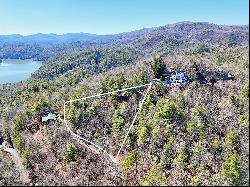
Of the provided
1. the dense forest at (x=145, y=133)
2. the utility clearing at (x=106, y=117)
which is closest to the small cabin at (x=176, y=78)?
the dense forest at (x=145, y=133)

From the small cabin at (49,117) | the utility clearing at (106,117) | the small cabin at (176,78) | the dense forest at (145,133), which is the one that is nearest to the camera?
the dense forest at (145,133)

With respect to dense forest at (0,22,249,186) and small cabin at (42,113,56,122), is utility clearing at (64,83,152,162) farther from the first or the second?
small cabin at (42,113,56,122)

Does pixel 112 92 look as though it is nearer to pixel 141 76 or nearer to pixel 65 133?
pixel 141 76

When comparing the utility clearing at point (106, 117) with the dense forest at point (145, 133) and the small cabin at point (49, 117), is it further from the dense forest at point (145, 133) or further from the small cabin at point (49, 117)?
the small cabin at point (49, 117)

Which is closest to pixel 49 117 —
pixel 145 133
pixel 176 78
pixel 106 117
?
pixel 106 117

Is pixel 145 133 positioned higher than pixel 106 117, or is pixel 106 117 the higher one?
pixel 145 133

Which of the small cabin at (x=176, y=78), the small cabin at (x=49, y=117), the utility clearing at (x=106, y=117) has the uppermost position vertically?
the small cabin at (x=176, y=78)

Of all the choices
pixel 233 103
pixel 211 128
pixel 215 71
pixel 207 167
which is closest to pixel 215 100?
pixel 233 103

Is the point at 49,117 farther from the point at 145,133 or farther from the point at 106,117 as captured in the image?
the point at 145,133
